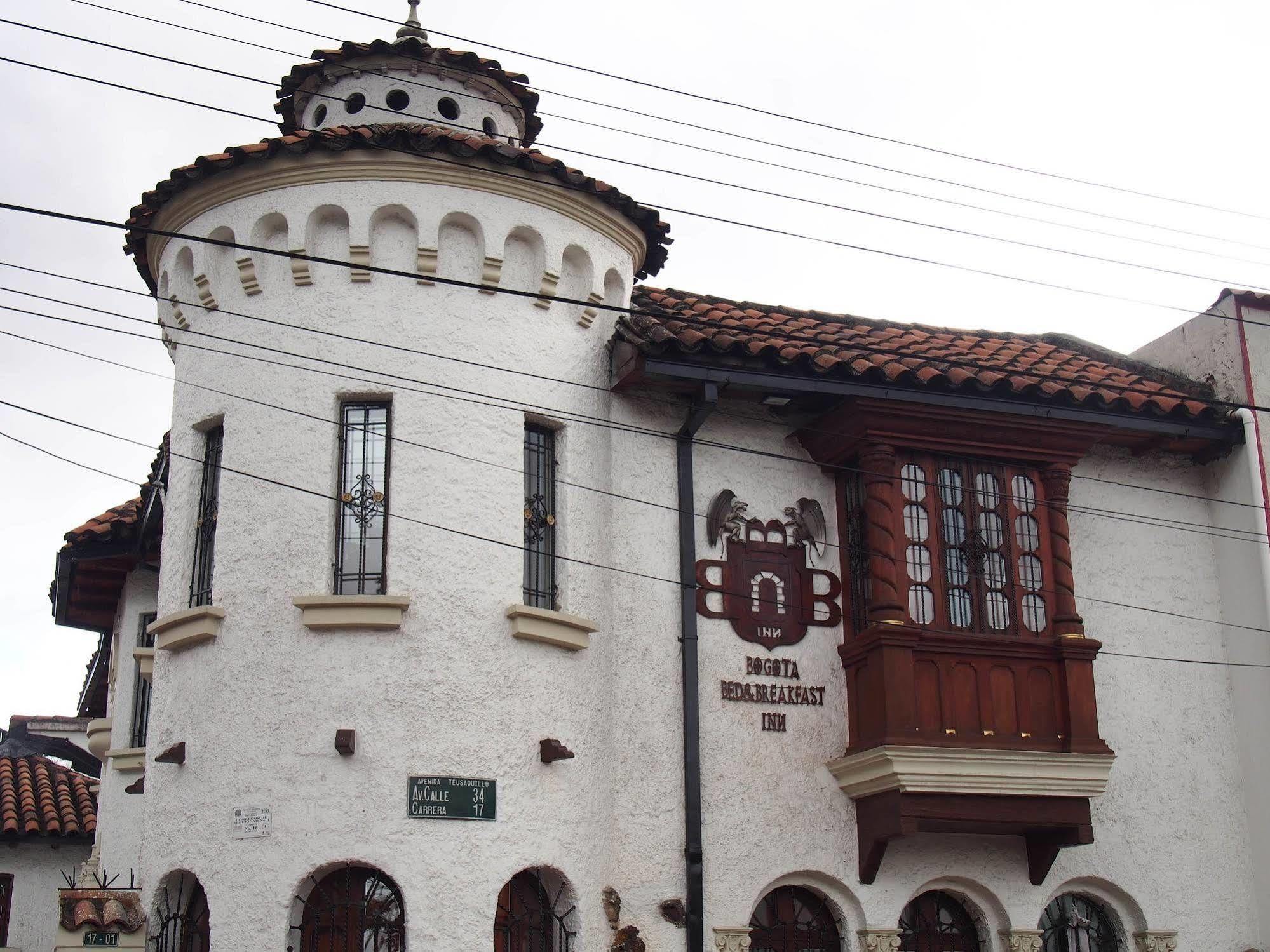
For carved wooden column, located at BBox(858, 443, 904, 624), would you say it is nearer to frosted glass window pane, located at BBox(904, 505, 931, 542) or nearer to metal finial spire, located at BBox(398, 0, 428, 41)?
frosted glass window pane, located at BBox(904, 505, 931, 542)

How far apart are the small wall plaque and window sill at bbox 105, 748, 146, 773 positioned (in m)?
5.61

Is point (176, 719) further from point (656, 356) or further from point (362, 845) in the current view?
point (656, 356)

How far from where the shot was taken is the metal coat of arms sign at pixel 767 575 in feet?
46.3

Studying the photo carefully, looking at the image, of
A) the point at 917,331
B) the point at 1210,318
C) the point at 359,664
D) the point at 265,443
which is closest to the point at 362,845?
the point at 359,664

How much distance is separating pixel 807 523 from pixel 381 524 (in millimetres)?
4024

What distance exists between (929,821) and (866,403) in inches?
145

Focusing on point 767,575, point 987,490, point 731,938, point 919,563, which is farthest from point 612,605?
point 987,490

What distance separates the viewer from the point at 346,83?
1550 centimetres

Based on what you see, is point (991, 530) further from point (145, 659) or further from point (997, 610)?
point (145, 659)

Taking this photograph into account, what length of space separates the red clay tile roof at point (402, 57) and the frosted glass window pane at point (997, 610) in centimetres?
669

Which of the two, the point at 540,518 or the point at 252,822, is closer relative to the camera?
the point at 252,822

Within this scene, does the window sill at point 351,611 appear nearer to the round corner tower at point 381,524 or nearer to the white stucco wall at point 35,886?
the round corner tower at point 381,524

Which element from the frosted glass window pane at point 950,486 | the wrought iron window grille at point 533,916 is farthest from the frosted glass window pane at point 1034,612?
the wrought iron window grille at point 533,916

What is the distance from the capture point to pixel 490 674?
41.3ft
